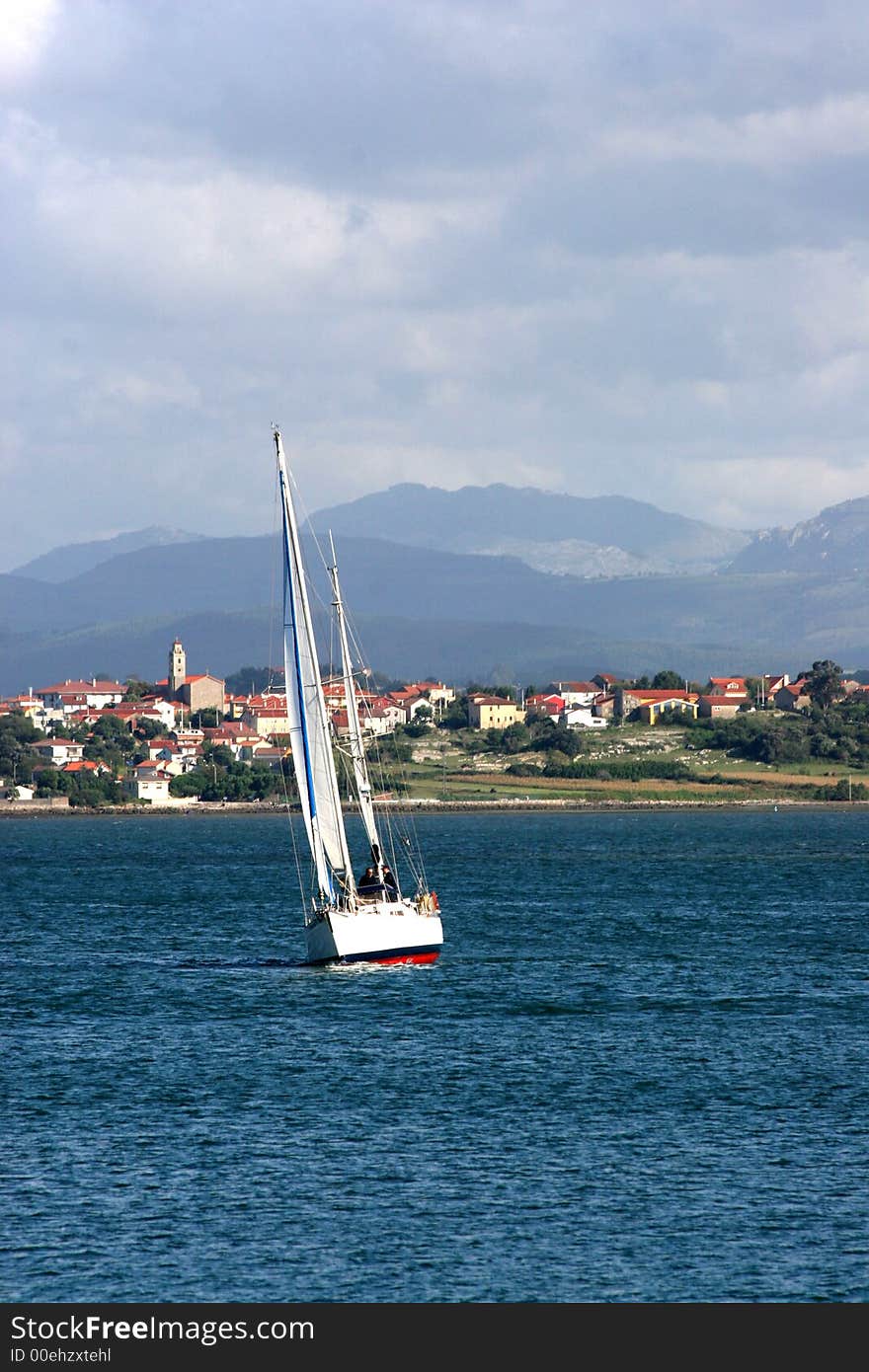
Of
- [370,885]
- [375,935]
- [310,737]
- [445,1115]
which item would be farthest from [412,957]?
[445,1115]

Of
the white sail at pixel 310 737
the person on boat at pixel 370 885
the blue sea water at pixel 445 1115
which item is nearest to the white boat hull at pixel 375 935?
the person on boat at pixel 370 885

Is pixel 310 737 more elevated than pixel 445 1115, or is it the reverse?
pixel 310 737

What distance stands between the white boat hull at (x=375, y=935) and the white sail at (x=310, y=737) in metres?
1.00

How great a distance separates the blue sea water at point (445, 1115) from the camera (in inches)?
1201

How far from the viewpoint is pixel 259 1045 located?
160 feet

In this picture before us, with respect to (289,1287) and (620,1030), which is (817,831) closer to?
(620,1030)

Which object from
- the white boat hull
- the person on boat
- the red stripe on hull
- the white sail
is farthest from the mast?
the red stripe on hull

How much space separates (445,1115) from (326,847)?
20819 millimetres

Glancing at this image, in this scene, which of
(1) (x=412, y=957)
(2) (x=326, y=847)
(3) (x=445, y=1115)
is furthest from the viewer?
(1) (x=412, y=957)

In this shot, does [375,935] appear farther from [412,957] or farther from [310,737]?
[310,737]

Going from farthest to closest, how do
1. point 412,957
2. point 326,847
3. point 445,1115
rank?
point 412,957, point 326,847, point 445,1115

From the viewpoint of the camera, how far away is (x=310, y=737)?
6138 cm

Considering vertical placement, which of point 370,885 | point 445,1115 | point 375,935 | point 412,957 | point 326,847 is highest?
point 326,847

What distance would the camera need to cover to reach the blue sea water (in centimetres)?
3052
